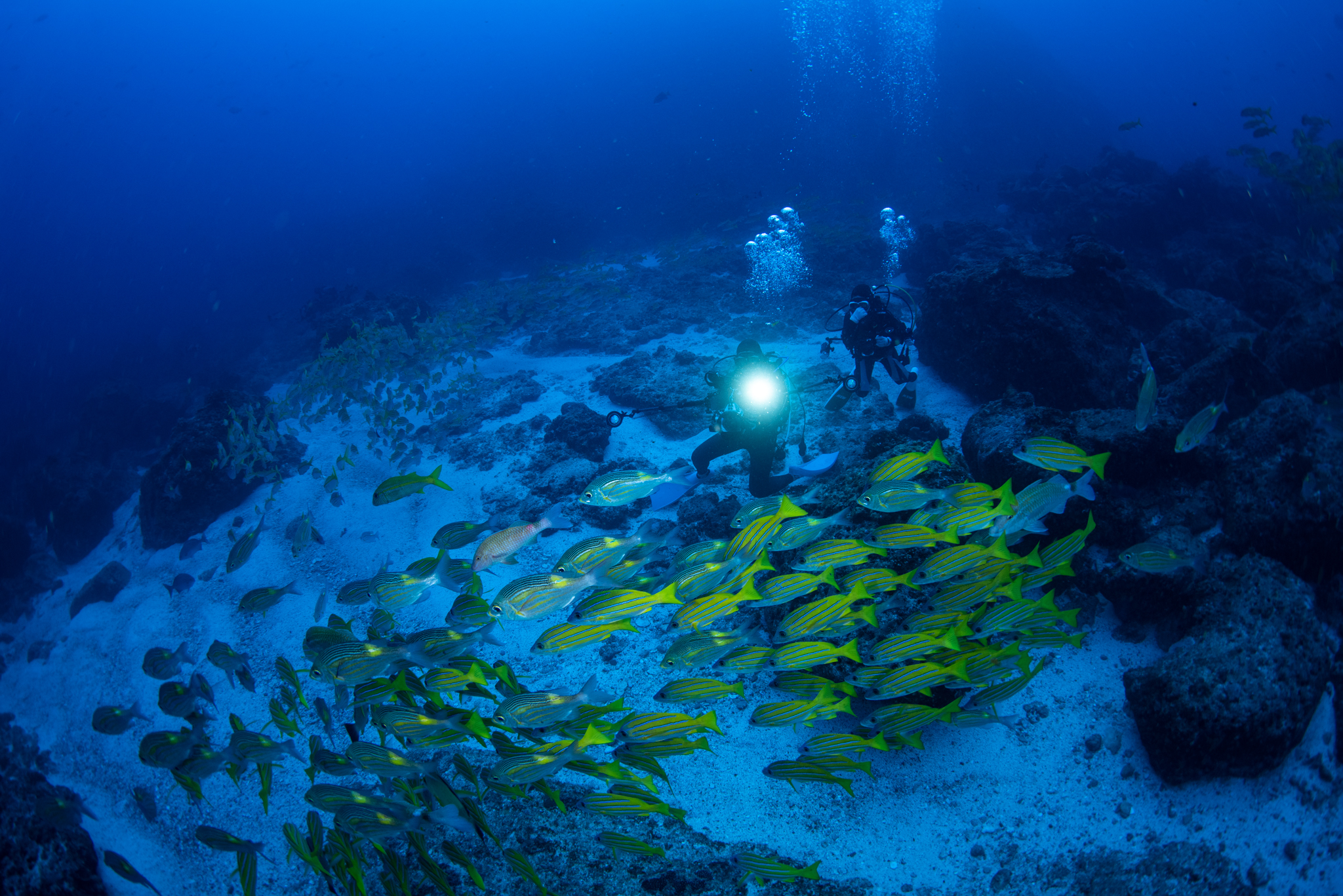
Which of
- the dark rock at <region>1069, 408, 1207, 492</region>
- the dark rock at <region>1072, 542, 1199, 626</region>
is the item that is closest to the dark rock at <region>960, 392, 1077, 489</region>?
the dark rock at <region>1069, 408, 1207, 492</region>

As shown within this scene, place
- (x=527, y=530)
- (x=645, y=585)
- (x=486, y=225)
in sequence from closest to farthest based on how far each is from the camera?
1. (x=645, y=585)
2. (x=527, y=530)
3. (x=486, y=225)

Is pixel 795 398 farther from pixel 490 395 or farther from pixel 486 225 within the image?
pixel 486 225

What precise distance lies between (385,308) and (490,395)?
9488 mm

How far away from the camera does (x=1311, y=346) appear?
22.1 feet

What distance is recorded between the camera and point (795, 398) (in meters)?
8.80

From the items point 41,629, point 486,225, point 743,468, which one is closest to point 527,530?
point 743,468

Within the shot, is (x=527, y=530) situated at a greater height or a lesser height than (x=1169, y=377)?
greater

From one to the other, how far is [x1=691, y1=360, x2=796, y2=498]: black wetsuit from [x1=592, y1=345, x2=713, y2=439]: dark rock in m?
2.08

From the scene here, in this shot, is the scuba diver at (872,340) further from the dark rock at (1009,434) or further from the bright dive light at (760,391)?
the dark rock at (1009,434)

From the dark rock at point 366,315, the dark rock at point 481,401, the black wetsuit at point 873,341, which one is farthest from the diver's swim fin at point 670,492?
the dark rock at point 366,315

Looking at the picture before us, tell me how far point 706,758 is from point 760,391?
A: 12.7 feet

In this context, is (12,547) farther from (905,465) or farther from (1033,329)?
(1033,329)

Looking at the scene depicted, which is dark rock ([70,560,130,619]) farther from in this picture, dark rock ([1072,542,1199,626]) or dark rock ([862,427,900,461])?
dark rock ([1072,542,1199,626])

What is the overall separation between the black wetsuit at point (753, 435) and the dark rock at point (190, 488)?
8.02m
